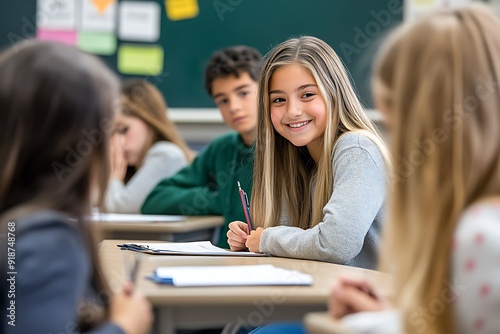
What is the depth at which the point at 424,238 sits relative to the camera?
47.1 inches

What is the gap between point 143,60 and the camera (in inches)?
184

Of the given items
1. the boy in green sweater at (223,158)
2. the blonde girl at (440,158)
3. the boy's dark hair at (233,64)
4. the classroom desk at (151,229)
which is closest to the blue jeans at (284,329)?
the classroom desk at (151,229)

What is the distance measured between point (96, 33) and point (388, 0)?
168 cm

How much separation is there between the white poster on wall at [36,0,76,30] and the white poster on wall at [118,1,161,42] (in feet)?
0.92

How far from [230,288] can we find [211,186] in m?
2.08

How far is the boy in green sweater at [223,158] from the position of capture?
3.43 metres

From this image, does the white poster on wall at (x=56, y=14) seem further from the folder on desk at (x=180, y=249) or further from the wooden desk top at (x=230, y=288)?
the wooden desk top at (x=230, y=288)

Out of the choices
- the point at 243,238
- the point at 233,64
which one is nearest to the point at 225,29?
the point at 233,64

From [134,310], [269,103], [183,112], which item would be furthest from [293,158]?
[183,112]

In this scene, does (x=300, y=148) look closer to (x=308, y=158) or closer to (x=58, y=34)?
(x=308, y=158)

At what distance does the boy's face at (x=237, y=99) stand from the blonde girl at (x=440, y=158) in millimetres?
2262

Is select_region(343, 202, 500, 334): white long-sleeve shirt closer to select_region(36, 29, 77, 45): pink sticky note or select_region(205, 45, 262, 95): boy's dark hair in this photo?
select_region(205, 45, 262, 95): boy's dark hair

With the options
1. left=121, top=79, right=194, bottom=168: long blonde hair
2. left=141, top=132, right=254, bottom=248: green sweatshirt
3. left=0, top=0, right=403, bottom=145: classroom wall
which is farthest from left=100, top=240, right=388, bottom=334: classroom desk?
left=0, top=0, right=403, bottom=145: classroom wall

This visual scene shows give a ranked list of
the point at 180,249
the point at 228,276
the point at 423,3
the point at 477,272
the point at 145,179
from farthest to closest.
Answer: the point at 423,3, the point at 145,179, the point at 180,249, the point at 228,276, the point at 477,272
